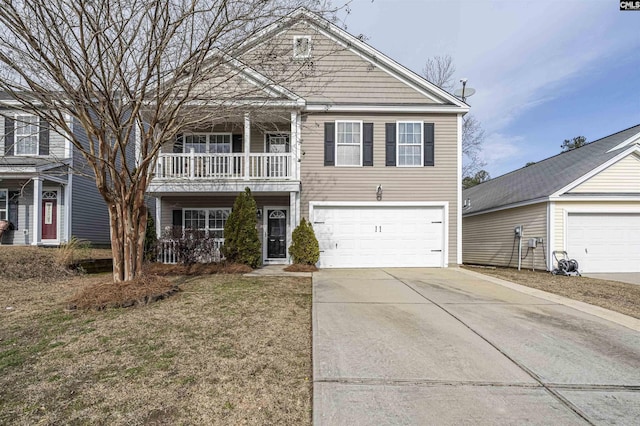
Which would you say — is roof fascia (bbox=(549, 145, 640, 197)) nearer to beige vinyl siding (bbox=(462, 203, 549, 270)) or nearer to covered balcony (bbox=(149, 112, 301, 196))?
beige vinyl siding (bbox=(462, 203, 549, 270))

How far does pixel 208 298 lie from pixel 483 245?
13611mm

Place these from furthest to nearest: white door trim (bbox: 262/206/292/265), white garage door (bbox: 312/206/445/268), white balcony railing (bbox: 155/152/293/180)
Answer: white door trim (bbox: 262/206/292/265) < white garage door (bbox: 312/206/445/268) < white balcony railing (bbox: 155/152/293/180)

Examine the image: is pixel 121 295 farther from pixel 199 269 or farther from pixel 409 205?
pixel 409 205

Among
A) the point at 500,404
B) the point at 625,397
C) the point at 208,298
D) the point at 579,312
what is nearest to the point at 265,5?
the point at 208,298

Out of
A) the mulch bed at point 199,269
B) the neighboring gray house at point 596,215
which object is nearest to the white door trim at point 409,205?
the mulch bed at point 199,269

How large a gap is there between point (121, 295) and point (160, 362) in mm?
2626

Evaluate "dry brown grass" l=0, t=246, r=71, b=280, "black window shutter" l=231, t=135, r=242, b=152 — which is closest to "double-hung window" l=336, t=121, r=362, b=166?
"black window shutter" l=231, t=135, r=242, b=152

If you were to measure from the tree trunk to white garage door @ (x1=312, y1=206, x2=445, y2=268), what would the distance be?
6.04m

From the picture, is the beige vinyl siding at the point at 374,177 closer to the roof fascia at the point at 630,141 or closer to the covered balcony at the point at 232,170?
the covered balcony at the point at 232,170

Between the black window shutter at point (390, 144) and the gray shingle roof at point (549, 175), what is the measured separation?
520 cm

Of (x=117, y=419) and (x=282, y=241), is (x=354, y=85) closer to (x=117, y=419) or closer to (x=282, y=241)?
(x=282, y=241)

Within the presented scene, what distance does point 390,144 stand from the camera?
1164cm

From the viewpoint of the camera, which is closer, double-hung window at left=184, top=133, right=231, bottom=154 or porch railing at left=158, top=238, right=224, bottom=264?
porch railing at left=158, top=238, right=224, bottom=264

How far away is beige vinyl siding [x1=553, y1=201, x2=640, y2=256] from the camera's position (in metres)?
11.5
